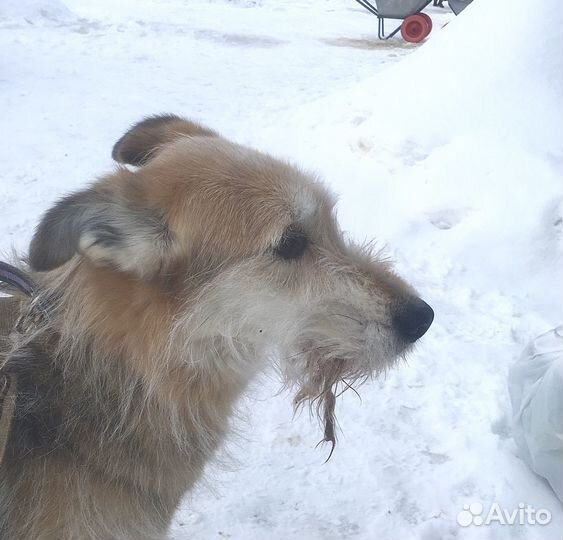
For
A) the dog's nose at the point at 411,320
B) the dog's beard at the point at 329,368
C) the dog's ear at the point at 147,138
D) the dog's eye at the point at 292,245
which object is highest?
the dog's ear at the point at 147,138

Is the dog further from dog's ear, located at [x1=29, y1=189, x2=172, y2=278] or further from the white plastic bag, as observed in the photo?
the white plastic bag

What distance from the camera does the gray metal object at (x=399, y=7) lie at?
12.3 m

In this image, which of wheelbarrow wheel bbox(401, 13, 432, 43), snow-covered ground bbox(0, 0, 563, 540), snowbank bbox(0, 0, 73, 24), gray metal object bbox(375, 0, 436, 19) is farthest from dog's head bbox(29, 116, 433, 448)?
snowbank bbox(0, 0, 73, 24)

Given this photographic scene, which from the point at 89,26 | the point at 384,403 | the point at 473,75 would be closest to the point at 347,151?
the point at 473,75

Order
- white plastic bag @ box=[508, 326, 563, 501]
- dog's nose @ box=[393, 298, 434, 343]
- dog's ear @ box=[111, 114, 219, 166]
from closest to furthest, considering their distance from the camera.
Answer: dog's nose @ box=[393, 298, 434, 343]
dog's ear @ box=[111, 114, 219, 166]
white plastic bag @ box=[508, 326, 563, 501]

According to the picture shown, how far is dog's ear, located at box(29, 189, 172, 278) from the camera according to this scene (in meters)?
1.72

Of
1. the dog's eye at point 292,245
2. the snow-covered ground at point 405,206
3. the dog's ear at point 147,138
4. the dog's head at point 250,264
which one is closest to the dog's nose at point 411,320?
the dog's head at point 250,264

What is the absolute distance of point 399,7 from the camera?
1241cm

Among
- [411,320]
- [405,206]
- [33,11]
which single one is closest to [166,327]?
[411,320]

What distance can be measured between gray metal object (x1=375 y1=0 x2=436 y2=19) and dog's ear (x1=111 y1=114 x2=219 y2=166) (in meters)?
11.3

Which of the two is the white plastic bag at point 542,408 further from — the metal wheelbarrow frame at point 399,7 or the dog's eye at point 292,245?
the metal wheelbarrow frame at point 399,7

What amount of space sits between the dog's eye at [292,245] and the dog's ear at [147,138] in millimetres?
670

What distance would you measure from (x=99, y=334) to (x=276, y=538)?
1399 millimetres

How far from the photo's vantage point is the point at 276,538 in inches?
108
